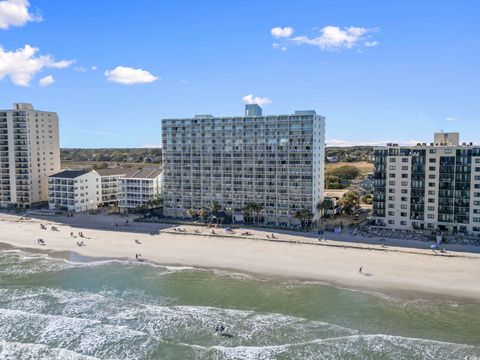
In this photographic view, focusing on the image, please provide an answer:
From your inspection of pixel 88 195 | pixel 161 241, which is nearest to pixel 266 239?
pixel 161 241

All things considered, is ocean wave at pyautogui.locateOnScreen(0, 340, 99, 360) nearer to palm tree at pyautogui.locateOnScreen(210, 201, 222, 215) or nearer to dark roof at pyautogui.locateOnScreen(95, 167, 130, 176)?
palm tree at pyautogui.locateOnScreen(210, 201, 222, 215)

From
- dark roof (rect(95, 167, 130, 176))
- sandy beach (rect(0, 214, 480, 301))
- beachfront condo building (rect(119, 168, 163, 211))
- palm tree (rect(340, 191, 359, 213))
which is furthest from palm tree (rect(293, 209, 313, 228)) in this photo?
dark roof (rect(95, 167, 130, 176))

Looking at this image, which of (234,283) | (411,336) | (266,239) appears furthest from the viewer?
(266,239)

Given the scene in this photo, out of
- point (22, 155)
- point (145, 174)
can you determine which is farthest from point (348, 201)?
point (22, 155)

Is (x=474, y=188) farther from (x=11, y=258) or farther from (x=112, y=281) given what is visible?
(x=11, y=258)

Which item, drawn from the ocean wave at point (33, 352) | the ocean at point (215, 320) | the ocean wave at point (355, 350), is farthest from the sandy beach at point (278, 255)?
the ocean wave at point (33, 352)

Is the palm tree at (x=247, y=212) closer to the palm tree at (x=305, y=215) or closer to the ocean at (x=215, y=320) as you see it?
the palm tree at (x=305, y=215)
